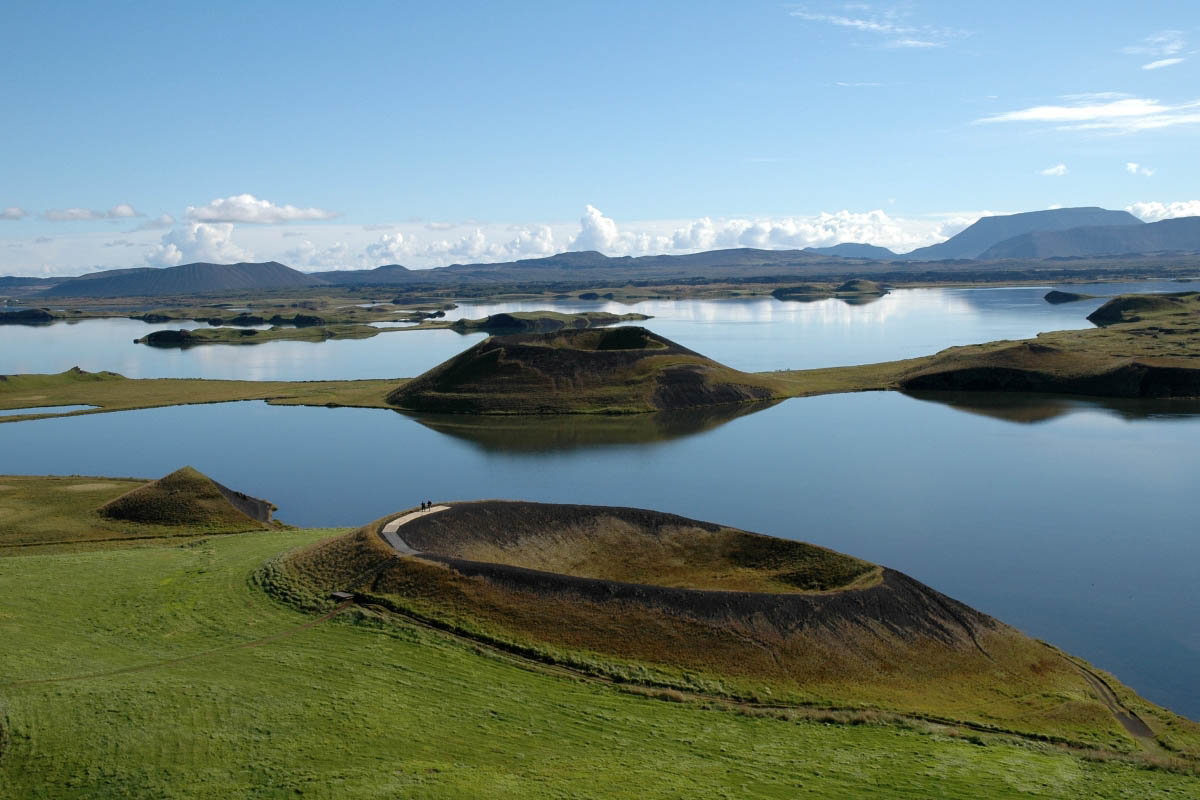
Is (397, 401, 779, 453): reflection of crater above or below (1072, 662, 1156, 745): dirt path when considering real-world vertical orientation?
above

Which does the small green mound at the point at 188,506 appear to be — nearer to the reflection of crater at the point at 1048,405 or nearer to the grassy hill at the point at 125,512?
the grassy hill at the point at 125,512

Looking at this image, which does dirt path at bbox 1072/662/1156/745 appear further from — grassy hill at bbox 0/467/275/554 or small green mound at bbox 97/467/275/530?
small green mound at bbox 97/467/275/530

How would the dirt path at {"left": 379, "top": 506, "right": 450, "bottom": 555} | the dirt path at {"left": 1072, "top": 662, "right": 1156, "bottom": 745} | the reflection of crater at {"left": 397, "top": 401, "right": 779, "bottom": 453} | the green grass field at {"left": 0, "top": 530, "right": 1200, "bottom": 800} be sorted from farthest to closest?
the reflection of crater at {"left": 397, "top": 401, "right": 779, "bottom": 453} < the dirt path at {"left": 379, "top": 506, "right": 450, "bottom": 555} < the dirt path at {"left": 1072, "top": 662, "right": 1156, "bottom": 745} < the green grass field at {"left": 0, "top": 530, "right": 1200, "bottom": 800}

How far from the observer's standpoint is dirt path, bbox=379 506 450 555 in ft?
135

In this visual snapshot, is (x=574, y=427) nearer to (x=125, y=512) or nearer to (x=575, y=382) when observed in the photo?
(x=575, y=382)

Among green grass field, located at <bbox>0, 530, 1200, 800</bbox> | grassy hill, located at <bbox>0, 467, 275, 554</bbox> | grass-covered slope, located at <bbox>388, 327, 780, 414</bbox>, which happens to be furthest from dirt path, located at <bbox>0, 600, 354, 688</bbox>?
grass-covered slope, located at <bbox>388, 327, 780, 414</bbox>

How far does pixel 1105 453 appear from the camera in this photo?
7312cm

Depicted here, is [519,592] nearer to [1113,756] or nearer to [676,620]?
[676,620]

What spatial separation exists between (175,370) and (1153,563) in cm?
14341

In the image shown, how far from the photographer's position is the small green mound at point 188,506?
5631 centimetres

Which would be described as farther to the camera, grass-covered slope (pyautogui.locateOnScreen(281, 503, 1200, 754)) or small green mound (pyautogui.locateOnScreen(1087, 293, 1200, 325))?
small green mound (pyautogui.locateOnScreen(1087, 293, 1200, 325))

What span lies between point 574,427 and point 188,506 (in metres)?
42.2

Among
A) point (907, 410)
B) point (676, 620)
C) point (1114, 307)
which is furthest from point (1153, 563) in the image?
point (1114, 307)

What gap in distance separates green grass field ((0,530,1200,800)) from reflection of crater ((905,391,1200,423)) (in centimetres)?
7153
